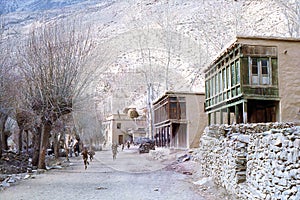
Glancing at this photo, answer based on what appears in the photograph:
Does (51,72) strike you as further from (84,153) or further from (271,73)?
(271,73)

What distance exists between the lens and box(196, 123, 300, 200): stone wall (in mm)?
6371

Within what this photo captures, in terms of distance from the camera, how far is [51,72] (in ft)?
65.8

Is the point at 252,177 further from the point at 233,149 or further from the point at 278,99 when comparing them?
the point at 278,99

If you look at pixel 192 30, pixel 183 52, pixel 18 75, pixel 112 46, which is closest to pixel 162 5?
pixel 192 30

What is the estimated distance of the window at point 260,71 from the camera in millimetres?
17766

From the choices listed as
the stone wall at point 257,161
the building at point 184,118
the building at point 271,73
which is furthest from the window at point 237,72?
the building at point 184,118

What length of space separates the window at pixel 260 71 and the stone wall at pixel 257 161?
4.48 metres

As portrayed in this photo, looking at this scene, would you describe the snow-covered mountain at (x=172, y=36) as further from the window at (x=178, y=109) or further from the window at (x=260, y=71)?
the window at (x=260, y=71)

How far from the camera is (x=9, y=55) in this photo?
21.5m

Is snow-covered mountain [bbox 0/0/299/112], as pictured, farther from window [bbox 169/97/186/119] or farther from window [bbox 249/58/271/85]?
window [bbox 249/58/271/85]

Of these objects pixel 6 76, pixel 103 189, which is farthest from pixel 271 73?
pixel 6 76

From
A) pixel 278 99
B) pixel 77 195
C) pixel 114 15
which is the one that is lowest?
pixel 77 195

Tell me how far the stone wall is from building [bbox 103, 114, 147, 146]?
5624cm

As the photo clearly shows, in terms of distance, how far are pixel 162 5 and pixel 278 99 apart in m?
66.7
